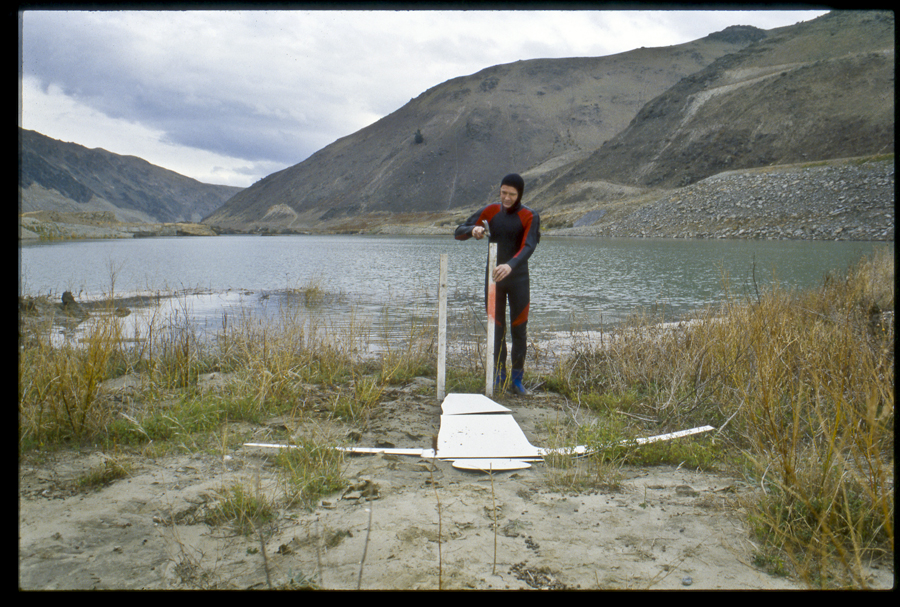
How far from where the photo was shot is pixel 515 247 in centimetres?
523

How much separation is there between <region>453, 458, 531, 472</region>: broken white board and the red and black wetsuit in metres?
1.89

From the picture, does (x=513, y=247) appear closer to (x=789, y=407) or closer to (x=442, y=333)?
(x=442, y=333)

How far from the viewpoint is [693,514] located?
271 centimetres

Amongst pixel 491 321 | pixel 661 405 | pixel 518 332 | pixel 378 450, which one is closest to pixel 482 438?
pixel 378 450

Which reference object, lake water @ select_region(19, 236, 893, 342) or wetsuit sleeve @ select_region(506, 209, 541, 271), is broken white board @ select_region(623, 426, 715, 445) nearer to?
wetsuit sleeve @ select_region(506, 209, 541, 271)

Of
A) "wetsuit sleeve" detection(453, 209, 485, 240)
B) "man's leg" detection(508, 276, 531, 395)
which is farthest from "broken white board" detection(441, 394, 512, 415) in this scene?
"wetsuit sleeve" detection(453, 209, 485, 240)

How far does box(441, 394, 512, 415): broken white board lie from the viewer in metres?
4.59

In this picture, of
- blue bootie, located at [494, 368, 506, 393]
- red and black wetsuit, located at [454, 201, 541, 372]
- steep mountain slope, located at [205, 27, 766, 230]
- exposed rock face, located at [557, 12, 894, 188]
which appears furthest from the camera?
steep mountain slope, located at [205, 27, 766, 230]

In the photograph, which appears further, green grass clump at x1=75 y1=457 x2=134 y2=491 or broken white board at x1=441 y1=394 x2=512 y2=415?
broken white board at x1=441 y1=394 x2=512 y2=415

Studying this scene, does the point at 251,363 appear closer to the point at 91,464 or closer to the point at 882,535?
the point at 91,464

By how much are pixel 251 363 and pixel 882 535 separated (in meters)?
4.79

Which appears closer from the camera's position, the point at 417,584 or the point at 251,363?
the point at 417,584

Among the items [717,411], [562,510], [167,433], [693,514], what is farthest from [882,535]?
[167,433]

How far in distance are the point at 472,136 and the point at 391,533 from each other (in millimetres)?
118286
